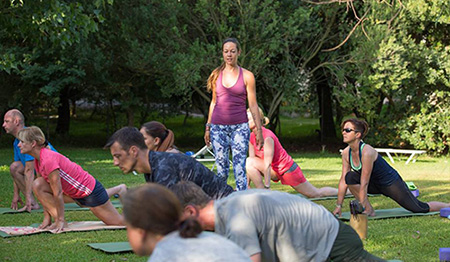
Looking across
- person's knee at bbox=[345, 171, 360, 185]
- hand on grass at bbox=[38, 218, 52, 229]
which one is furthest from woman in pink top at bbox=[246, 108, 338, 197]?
hand on grass at bbox=[38, 218, 52, 229]

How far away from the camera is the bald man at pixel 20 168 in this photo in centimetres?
811

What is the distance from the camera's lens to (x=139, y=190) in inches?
100

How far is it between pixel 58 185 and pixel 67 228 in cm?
52

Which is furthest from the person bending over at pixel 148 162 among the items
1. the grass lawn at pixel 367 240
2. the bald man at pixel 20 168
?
the bald man at pixel 20 168

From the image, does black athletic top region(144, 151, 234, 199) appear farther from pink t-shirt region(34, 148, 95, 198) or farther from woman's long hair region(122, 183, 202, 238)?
pink t-shirt region(34, 148, 95, 198)

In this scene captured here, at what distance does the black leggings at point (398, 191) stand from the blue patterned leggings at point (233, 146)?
123 centimetres

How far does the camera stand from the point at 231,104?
24.3 feet

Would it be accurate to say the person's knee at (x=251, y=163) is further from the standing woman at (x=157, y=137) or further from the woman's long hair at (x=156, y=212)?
the woman's long hair at (x=156, y=212)

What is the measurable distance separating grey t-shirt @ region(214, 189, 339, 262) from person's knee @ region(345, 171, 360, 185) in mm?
3922

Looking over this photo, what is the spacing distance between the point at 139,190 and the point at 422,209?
5751mm

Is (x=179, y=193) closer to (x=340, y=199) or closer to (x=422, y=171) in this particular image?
(x=340, y=199)

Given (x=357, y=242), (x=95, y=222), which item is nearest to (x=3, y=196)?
(x=95, y=222)

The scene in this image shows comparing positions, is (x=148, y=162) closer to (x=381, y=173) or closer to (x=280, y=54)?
(x=381, y=173)

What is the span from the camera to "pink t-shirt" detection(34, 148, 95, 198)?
6762 mm
